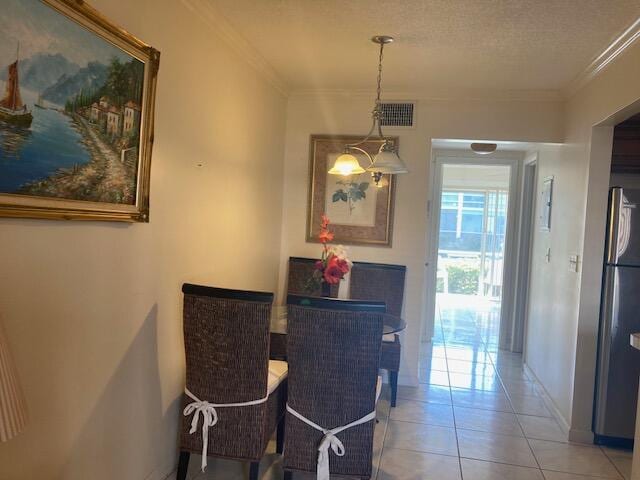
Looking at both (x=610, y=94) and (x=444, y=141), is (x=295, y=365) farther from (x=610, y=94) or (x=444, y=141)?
(x=444, y=141)

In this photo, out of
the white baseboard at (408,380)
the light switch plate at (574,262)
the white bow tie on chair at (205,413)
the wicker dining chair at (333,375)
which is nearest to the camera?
the wicker dining chair at (333,375)

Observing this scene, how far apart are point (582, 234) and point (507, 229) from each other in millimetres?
2258

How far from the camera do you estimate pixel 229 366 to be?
2264 millimetres

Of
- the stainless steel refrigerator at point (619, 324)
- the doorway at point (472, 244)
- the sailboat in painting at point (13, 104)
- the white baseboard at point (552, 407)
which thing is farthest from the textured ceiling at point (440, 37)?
the doorway at point (472, 244)

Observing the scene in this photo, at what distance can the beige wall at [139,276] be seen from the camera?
1640 mm

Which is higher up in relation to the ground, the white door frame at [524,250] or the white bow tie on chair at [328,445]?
the white door frame at [524,250]

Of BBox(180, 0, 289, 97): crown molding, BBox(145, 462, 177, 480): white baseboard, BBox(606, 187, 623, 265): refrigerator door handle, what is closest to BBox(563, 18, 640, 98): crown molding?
BBox(606, 187, 623, 265): refrigerator door handle

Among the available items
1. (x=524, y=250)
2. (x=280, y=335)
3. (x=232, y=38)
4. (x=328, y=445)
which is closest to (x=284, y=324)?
(x=280, y=335)

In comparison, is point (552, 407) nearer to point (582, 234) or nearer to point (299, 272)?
point (582, 234)

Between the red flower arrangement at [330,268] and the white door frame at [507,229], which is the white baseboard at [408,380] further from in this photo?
the red flower arrangement at [330,268]

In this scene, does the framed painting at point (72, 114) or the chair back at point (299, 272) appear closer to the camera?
the framed painting at point (72, 114)

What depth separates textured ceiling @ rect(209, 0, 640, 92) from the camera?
96.6 inches

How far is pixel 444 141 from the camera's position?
4230 millimetres

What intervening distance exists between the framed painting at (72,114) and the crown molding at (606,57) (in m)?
2.39
